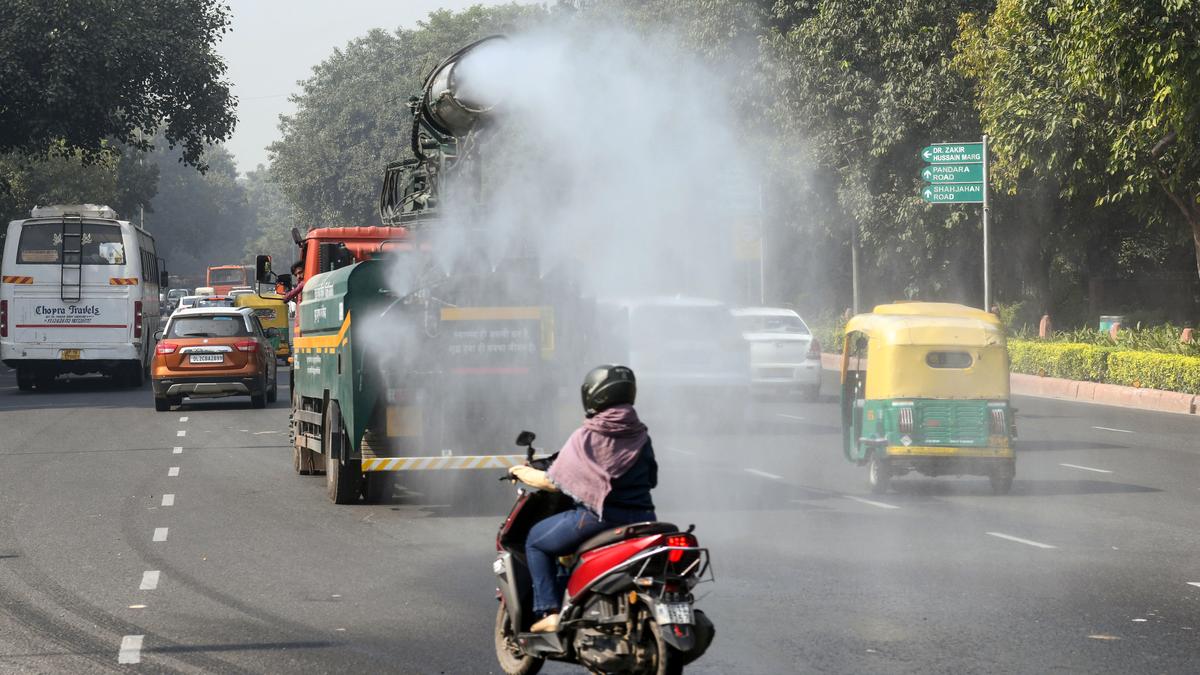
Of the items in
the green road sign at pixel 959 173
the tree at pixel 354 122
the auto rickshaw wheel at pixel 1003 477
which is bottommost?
the auto rickshaw wheel at pixel 1003 477

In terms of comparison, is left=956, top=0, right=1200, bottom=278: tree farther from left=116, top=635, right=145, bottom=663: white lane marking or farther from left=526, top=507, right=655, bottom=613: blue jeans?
left=116, top=635, right=145, bottom=663: white lane marking

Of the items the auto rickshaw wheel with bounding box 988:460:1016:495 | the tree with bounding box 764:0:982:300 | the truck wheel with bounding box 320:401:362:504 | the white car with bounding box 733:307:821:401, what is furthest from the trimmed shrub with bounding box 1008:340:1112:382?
the truck wheel with bounding box 320:401:362:504

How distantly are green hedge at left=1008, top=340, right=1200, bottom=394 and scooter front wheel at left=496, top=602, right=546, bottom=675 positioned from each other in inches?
773

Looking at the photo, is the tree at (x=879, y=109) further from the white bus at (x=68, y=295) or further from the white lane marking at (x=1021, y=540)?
the white lane marking at (x=1021, y=540)

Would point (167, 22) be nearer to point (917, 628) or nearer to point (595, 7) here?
point (595, 7)

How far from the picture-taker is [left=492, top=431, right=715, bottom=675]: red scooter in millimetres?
6129

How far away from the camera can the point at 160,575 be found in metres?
9.87

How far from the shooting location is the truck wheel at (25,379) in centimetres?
3234

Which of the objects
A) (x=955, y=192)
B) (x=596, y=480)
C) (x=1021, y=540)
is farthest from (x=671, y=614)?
(x=955, y=192)

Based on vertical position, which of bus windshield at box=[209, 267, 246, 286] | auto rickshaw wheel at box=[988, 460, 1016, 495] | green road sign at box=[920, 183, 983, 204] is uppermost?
bus windshield at box=[209, 267, 246, 286]

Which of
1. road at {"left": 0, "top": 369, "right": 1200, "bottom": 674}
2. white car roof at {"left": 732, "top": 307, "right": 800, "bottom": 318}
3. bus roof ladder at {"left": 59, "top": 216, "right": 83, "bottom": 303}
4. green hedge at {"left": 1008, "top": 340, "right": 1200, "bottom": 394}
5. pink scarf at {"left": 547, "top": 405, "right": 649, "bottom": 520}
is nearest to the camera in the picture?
pink scarf at {"left": 547, "top": 405, "right": 649, "bottom": 520}

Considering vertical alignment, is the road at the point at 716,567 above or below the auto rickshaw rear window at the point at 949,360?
below

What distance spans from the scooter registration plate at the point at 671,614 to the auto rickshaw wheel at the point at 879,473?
7.80m

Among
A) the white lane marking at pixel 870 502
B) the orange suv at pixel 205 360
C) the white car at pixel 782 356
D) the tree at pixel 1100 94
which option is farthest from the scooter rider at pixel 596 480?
the orange suv at pixel 205 360
